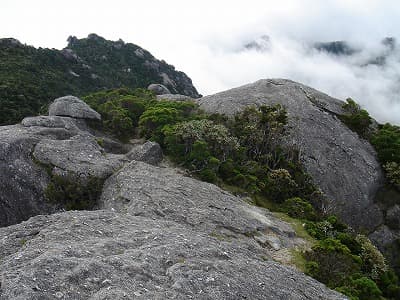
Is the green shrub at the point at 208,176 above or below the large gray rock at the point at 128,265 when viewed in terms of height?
above

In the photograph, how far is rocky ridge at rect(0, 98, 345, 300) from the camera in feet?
50.7

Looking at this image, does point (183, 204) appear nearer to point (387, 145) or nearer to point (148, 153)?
point (148, 153)

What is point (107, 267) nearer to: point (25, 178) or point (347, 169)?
point (25, 178)

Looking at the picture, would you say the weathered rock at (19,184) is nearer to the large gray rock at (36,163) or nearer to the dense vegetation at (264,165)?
the large gray rock at (36,163)

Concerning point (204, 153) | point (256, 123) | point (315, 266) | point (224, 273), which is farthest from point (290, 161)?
point (224, 273)

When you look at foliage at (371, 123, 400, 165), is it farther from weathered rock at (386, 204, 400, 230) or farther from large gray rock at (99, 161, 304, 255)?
large gray rock at (99, 161, 304, 255)

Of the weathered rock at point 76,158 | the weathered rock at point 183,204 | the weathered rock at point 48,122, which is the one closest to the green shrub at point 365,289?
the weathered rock at point 183,204

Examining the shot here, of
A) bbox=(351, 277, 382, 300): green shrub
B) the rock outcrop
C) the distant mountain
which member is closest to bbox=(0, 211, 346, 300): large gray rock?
bbox=(351, 277, 382, 300): green shrub

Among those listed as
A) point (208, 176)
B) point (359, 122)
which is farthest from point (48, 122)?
point (359, 122)

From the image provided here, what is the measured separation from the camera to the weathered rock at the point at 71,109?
4741 centimetres

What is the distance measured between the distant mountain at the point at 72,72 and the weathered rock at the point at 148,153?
26.0 meters

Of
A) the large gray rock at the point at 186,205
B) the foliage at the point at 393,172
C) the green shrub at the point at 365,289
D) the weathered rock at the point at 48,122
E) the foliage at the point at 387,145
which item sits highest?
the foliage at the point at 387,145

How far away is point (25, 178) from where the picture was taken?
30.7 metres

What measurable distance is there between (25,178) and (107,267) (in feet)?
56.5
